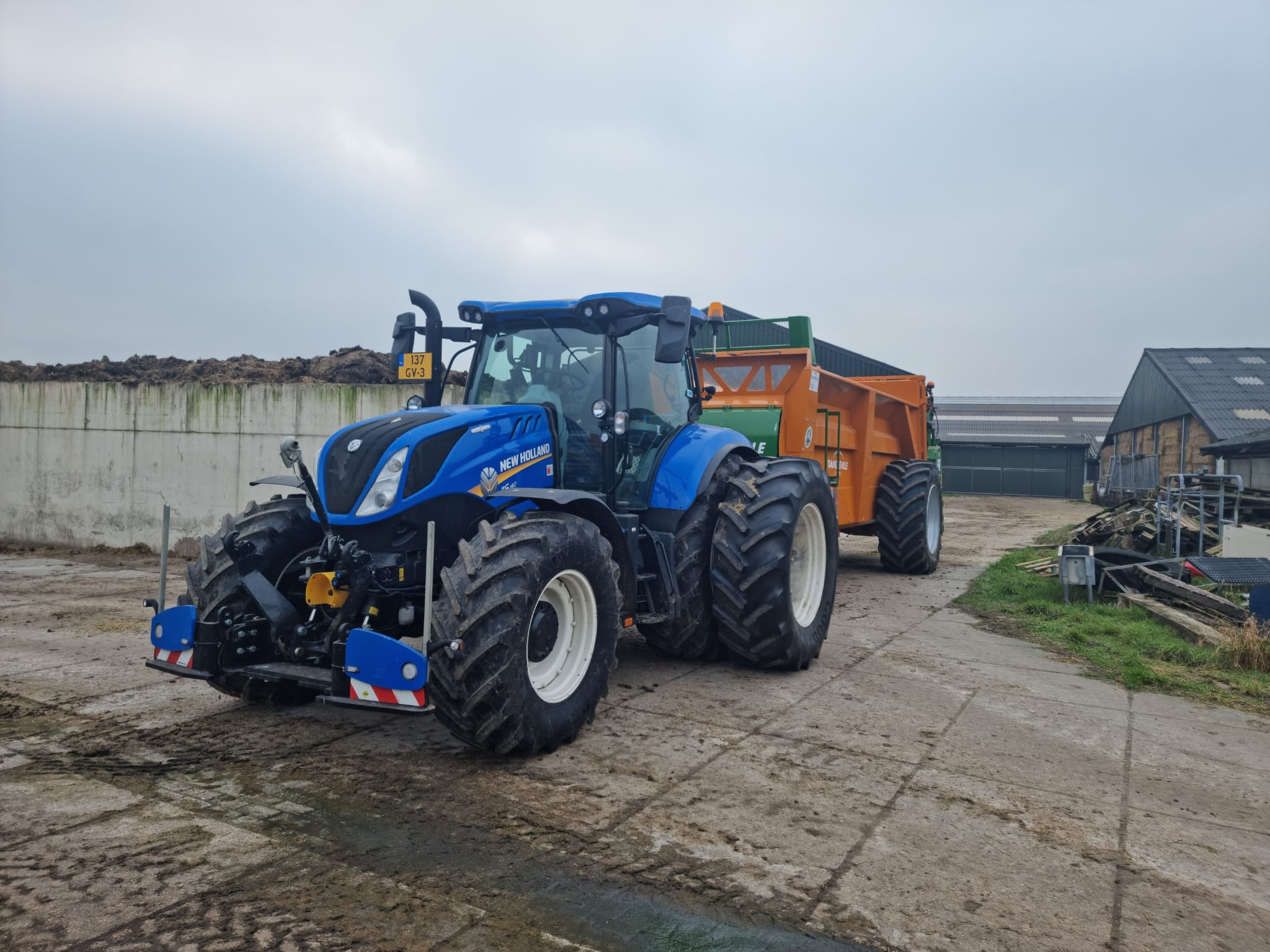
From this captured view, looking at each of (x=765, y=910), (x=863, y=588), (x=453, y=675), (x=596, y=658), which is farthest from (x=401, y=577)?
(x=863, y=588)

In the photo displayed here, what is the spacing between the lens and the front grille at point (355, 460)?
4.28m

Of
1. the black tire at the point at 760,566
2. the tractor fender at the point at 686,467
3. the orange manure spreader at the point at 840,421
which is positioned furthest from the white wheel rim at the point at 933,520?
the tractor fender at the point at 686,467

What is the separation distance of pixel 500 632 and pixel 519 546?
1.34 feet

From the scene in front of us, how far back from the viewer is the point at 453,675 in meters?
3.68

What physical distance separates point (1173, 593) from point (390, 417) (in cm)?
715

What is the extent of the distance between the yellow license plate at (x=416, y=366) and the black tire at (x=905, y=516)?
6917 mm

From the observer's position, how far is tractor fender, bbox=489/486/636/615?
431 cm

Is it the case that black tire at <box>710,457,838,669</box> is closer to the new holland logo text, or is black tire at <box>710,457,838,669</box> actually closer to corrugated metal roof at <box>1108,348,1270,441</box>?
the new holland logo text

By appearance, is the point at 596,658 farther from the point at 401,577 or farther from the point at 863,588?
the point at 863,588

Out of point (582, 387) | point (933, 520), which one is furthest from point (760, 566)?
point (933, 520)

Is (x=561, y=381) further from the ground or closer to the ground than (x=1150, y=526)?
further from the ground

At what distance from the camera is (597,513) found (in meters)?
4.64

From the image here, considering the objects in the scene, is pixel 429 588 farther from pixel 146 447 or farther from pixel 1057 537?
pixel 1057 537

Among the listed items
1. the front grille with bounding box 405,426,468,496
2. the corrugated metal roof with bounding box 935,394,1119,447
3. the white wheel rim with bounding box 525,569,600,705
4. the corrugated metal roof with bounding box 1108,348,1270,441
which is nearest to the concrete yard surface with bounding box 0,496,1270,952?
the white wheel rim with bounding box 525,569,600,705
